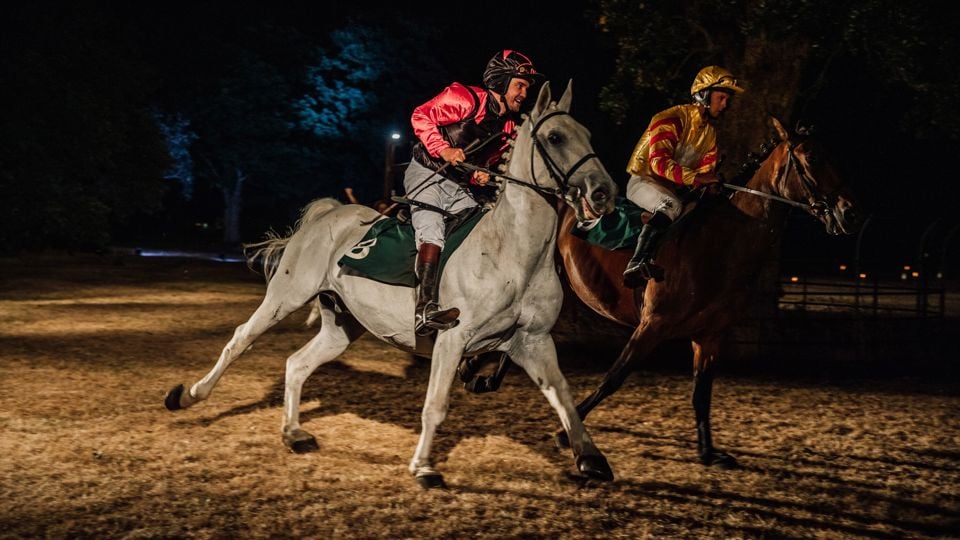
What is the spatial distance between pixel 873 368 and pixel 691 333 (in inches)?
243

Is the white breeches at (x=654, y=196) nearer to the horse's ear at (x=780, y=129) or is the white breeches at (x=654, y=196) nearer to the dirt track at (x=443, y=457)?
the horse's ear at (x=780, y=129)

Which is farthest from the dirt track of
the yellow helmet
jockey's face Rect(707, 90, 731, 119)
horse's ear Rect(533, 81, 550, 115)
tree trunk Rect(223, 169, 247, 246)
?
Answer: tree trunk Rect(223, 169, 247, 246)

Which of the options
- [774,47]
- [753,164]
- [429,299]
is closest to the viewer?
[429,299]

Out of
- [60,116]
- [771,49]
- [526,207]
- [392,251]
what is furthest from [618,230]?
[60,116]

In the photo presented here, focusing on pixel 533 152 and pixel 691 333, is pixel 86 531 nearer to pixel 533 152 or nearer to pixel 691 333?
pixel 533 152

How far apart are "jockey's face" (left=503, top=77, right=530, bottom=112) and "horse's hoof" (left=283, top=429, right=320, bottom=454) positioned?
9.73 ft

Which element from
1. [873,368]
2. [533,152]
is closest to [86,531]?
[533,152]

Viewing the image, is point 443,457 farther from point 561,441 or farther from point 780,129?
point 780,129

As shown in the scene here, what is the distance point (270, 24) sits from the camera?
41.3 metres

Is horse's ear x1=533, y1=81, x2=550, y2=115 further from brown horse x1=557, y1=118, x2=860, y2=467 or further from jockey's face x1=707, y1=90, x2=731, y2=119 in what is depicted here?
jockey's face x1=707, y1=90, x2=731, y2=119

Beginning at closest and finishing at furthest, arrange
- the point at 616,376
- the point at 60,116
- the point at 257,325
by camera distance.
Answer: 1. the point at 616,376
2. the point at 257,325
3. the point at 60,116

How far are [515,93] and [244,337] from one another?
10.2 ft

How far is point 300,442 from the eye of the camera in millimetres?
6594

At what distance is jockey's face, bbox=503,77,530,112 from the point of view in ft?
20.2
